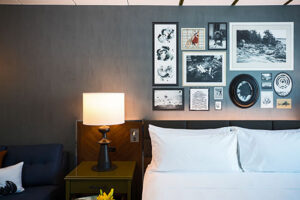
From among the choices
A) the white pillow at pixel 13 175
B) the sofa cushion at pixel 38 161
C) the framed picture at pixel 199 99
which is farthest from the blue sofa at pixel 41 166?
the framed picture at pixel 199 99

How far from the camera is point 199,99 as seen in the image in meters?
2.61

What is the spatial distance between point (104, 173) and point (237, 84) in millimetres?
1734

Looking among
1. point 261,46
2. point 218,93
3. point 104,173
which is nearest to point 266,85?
point 261,46

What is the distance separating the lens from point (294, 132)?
2281 mm

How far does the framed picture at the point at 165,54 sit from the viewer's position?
260 centimetres

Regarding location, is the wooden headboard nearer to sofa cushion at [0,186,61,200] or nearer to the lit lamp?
the lit lamp

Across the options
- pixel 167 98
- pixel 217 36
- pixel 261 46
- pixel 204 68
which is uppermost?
pixel 217 36

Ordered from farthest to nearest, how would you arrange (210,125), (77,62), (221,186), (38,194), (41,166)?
(77,62) → (210,125) → (41,166) → (38,194) → (221,186)

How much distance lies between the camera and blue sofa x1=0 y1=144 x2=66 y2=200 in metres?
2.23

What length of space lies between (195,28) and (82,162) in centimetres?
199

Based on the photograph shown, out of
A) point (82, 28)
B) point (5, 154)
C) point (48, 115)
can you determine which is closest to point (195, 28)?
point (82, 28)

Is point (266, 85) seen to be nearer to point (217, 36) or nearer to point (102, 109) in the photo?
point (217, 36)

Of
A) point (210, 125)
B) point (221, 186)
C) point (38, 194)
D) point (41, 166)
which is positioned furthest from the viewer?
A: point (210, 125)

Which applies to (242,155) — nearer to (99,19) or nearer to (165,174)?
(165,174)
